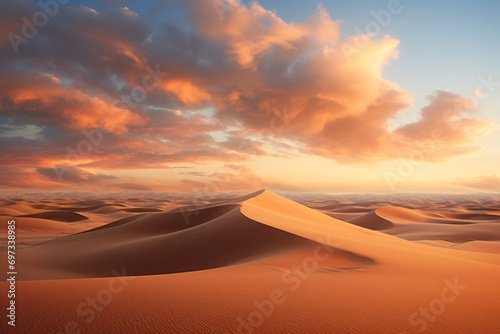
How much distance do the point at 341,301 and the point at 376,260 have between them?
15.6 feet

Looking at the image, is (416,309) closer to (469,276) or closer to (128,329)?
(469,276)

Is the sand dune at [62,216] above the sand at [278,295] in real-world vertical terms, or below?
below

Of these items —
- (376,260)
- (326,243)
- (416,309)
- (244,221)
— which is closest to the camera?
(416,309)

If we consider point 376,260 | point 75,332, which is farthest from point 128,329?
point 376,260

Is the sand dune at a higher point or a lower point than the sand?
lower

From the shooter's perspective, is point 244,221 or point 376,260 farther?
point 244,221

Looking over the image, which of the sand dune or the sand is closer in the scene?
the sand

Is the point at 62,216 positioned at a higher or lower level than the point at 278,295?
lower

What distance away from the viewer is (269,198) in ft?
96.4

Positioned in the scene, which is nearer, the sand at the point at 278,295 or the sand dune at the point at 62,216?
the sand at the point at 278,295

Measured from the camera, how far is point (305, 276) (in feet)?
23.4

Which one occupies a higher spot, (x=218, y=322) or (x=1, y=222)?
(x=218, y=322)

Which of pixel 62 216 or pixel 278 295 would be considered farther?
pixel 62 216

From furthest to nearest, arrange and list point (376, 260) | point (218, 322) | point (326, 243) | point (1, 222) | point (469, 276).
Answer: point (1, 222)
point (326, 243)
point (376, 260)
point (469, 276)
point (218, 322)
